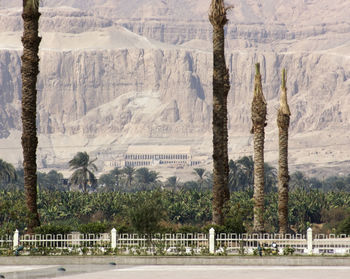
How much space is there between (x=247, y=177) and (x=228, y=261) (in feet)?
421

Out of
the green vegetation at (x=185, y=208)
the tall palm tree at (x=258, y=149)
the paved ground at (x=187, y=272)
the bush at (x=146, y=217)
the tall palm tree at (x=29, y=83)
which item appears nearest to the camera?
the paved ground at (x=187, y=272)

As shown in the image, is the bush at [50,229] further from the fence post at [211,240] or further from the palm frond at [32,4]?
Answer: the palm frond at [32,4]

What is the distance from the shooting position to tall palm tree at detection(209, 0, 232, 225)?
39250 millimetres

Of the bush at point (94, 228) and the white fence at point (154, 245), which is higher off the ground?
the bush at point (94, 228)

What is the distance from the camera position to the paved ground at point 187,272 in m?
28.3

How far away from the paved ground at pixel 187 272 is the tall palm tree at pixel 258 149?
11594 mm

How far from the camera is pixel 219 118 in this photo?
39.8 m

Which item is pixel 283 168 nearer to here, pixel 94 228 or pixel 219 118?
pixel 219 118

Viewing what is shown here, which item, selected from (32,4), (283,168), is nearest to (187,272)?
(32,4)

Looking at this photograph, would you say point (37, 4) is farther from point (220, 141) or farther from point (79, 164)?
point (79, 164)

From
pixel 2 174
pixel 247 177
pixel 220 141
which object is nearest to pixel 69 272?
pixel 220 141

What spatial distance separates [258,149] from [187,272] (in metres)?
15.9

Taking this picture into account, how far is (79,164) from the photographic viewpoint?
162 metres

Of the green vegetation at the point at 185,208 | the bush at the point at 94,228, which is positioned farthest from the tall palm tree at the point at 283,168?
the green vegetation at the point at 185,208
